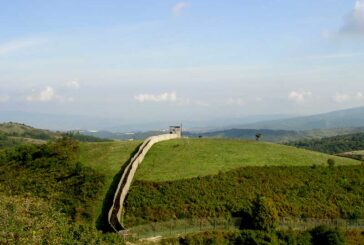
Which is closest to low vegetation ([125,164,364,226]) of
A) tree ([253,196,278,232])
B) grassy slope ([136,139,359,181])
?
grassy slope ([136,139,359,181])

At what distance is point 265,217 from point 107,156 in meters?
25.7

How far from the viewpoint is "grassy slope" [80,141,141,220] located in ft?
A: 182

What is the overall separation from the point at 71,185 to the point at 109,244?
2273cm

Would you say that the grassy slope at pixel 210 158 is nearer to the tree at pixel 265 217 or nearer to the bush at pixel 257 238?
the tree at pixel 265 217

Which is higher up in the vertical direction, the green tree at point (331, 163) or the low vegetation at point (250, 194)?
the green tree at point (331, 163)

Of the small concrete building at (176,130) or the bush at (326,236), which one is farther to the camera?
the small concrete building at (176,130)

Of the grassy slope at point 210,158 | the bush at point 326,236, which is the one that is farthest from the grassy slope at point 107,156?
the bush at point 326,236

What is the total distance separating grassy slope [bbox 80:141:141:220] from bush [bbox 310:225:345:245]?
2181 cm

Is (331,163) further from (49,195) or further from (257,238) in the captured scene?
(49,195)

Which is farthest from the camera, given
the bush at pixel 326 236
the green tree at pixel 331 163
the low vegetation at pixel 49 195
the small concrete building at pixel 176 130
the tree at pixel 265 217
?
the small concrete building at pixel 176 130

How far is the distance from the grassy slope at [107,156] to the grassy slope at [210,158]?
3.08m

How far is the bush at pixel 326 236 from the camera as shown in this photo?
40.3 metres

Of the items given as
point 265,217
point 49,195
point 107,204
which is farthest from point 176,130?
point 265,217

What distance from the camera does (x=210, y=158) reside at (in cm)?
5931
